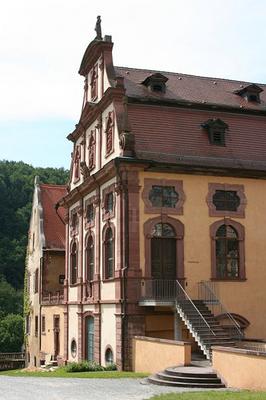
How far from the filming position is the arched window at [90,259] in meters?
34.8

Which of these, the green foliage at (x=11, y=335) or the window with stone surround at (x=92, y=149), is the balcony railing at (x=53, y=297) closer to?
the window with stone surround at (x=92, y=149)

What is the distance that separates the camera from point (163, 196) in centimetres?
3005

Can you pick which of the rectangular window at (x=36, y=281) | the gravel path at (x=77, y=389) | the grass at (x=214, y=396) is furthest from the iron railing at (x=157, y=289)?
the rectangular window at (x=36, y=281)

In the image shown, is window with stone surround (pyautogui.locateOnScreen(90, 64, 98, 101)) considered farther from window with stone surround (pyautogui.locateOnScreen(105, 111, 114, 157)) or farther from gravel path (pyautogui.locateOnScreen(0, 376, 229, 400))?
gravel path (pyautogui.locateOnScreen(0, 376, 229, 400))

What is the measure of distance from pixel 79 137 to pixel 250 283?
573 inches

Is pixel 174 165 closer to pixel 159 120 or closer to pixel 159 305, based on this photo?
pixel 159 120

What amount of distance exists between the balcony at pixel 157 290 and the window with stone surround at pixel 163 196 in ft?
10.6

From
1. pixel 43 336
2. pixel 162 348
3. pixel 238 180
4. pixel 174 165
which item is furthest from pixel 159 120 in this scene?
pixel 43 336

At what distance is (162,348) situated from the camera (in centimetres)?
2466

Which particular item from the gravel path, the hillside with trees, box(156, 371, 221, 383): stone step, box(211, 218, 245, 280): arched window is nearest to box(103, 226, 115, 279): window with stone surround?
box(211, 218, 245, 280): arched window

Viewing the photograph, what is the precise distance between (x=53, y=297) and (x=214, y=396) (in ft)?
91.3

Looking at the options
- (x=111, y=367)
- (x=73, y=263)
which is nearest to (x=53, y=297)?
(x=73, y=263)

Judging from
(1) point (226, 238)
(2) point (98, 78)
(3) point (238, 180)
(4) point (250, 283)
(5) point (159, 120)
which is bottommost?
(4) point (250, 283)

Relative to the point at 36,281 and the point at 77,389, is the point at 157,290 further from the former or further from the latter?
the point at 36,281
